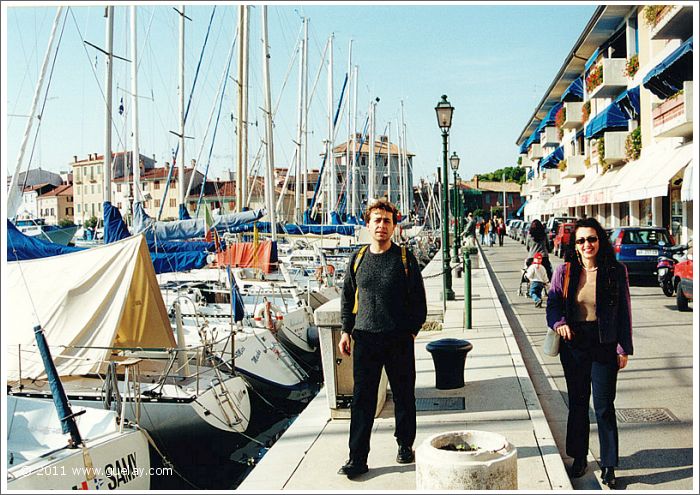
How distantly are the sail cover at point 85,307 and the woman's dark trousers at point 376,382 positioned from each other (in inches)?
190

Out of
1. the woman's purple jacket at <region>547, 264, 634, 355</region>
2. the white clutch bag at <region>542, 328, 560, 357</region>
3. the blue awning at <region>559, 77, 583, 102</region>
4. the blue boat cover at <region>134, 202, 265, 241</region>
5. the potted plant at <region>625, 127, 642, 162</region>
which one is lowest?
the white clutch bag at <region>542, 328, 560, 357</region>

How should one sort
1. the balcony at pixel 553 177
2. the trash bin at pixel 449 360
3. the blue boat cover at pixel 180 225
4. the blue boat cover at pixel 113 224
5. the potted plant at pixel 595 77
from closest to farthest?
the trash bin at pixel 449 360
the blue boat cover at pixel 113 224
the blue boat cover at pixel 180 225
the potted plant at pixel 595 77
the balcony at pixel 553 177

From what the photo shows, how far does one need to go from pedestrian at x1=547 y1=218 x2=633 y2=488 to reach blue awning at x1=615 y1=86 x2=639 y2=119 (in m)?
33.7

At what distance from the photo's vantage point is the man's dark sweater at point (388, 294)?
5883 mm

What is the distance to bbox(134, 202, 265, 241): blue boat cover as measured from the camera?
16.6 meters

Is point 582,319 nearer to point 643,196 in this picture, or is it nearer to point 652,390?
point 652,390

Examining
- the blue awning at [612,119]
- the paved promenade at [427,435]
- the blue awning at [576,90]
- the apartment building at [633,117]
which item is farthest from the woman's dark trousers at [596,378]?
the blue awning at [576,90]

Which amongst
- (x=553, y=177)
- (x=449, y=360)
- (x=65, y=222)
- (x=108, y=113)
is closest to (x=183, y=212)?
(x=108, y=113)

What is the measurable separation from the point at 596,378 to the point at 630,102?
34959 millimetres

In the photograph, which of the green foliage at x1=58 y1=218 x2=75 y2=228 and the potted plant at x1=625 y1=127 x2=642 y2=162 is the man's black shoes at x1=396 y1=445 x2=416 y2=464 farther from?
the green foliage at x1=58 y1=218 x2=75 y2=228

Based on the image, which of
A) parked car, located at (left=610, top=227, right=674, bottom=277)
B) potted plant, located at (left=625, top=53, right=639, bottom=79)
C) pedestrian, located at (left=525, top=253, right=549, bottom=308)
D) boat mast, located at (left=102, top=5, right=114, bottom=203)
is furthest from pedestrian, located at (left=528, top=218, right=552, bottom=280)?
potted plant, located at (left=625, top=53, right=639, bottom=79)

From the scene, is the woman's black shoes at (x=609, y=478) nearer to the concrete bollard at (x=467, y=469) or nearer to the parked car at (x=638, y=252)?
the concrete bollard at (x=467, y=469)

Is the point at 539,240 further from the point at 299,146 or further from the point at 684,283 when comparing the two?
the point at 299,146

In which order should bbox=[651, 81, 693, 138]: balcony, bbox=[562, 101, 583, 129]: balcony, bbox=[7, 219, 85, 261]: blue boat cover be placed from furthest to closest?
bbox=[562, 101, 583, 129]: balcony, bbox=[651, 81, 693, 138]: balcony, bbox=[7, 219, 85, 261]: blue boat cover
